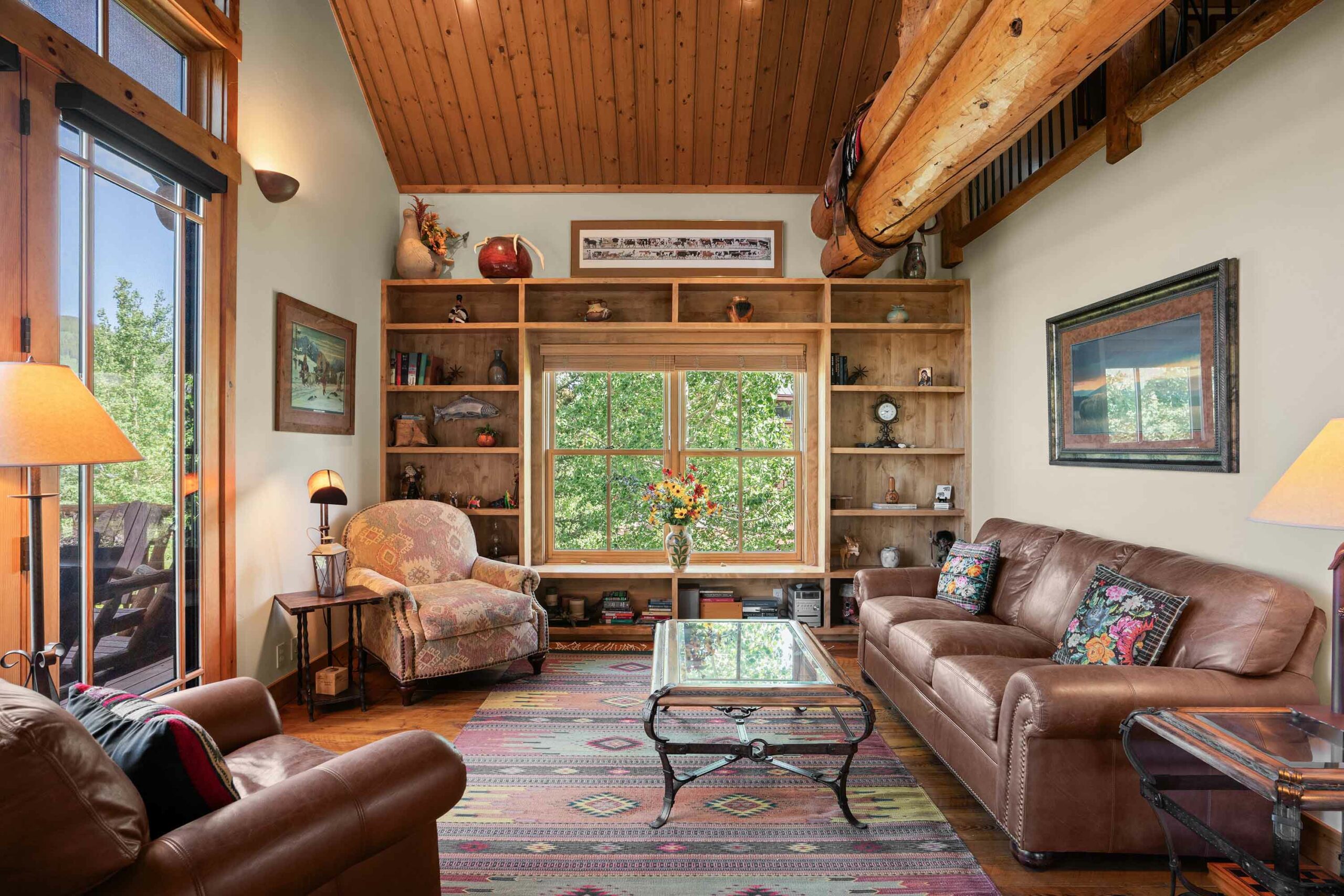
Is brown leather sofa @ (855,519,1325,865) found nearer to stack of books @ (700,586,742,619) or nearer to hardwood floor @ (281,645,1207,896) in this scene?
hardwood floor @ (281,645,1207,896)

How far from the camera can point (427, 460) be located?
5074mm

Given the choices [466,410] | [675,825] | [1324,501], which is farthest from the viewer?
[466,410]

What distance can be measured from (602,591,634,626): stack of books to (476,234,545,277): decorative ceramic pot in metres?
2.28

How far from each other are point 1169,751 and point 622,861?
66.8 inches

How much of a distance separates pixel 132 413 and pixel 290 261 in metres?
1.28

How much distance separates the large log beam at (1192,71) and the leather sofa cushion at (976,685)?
2176 mm

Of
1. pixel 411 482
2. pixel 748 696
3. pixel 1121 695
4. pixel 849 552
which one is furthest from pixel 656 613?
pixel 1121 695

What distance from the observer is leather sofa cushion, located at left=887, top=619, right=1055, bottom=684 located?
287 centimetres

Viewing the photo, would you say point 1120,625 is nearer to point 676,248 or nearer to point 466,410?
point 676,248

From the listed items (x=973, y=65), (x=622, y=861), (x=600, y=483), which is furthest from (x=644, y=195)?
(x=622, y=861)

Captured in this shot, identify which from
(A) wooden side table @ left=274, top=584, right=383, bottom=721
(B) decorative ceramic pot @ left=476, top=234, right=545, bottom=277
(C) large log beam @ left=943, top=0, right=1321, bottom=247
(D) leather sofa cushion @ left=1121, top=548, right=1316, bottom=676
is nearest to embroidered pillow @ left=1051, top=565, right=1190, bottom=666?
(D) leather sofa cushion @ left=1121, top=548, right=1316, bottom=676

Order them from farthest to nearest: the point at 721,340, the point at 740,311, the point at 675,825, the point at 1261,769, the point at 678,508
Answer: the point at 721,340 < the point at 740,311 < the point at 678,508 < the point at 675,825 < the point at 1261,769

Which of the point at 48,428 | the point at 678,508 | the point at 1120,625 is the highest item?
the point at 48,428

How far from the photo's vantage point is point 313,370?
3838 mm
